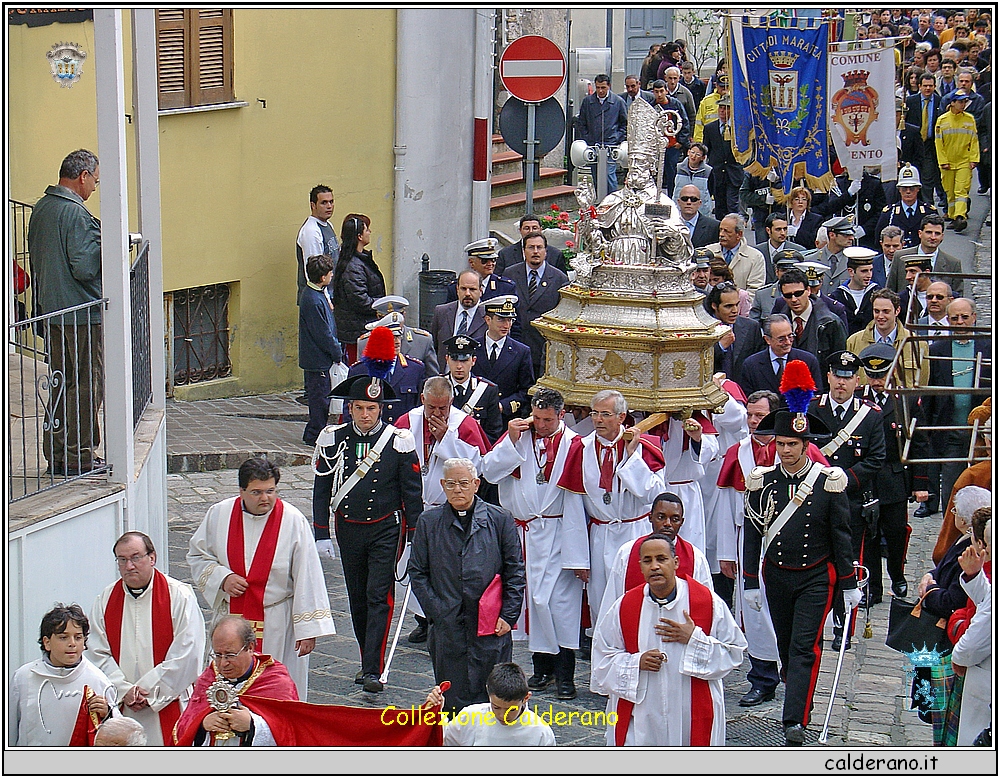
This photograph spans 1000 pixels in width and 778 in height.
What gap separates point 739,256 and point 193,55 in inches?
202

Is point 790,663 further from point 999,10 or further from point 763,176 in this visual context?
point 763,176

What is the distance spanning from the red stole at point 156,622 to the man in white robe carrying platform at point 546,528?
2.50 m

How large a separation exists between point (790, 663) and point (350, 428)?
2.81 meters

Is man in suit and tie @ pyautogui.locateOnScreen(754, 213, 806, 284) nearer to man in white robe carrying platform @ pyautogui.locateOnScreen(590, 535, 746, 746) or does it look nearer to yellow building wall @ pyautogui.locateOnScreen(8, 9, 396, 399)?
yellow building wall @ pyautogui.locateOnScreen(8, 9, 396, 399)

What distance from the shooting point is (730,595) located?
1072 cm

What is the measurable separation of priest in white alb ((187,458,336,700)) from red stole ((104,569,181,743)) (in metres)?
0.70

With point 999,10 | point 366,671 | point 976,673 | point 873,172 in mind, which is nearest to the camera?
point 976,673

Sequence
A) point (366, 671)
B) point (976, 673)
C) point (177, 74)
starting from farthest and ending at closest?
point (177, 74) < point (366, 671) < point (976, 673)

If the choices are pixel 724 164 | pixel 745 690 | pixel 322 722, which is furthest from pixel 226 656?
pixel 724 164

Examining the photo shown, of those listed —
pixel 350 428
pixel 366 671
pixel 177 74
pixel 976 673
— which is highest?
pixel 177 74

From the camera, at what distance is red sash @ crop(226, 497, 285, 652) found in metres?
8.66

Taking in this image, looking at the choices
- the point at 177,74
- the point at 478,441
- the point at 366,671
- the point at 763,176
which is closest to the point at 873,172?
the point at 763,176

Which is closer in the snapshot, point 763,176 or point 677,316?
point 677,316

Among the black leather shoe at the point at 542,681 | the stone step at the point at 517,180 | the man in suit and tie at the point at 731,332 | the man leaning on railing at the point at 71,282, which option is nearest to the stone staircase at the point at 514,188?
the stone step at the point at 517,180
